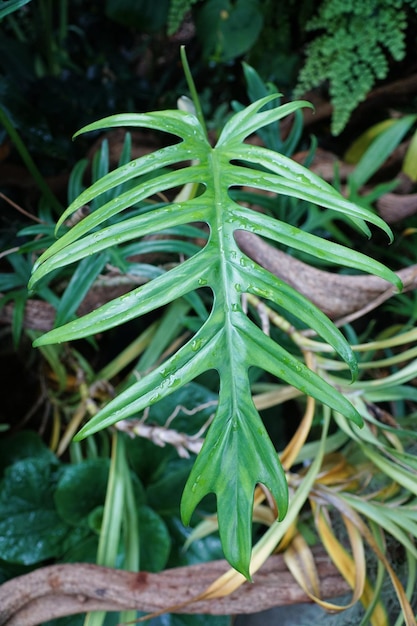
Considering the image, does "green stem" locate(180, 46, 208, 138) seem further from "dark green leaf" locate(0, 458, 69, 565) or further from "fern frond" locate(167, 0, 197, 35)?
"dark green leaf" locate(0, 458, 69, 565)

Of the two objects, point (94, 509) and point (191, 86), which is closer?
point (191, 86)

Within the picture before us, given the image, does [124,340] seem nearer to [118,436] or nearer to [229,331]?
[118,436]

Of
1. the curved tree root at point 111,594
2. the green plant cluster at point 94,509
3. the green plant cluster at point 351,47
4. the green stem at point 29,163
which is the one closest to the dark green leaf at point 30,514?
the green plant cluster at point 94,509

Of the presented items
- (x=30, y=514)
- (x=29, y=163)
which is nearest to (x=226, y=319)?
(x=29, y=163)

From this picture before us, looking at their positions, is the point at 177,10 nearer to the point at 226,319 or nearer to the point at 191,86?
the point at 191,86

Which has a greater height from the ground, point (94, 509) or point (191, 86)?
point (191, 86)

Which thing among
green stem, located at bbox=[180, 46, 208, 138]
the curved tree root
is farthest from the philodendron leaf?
the curved tree root

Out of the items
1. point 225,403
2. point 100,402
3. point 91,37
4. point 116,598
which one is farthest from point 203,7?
point 116,598
